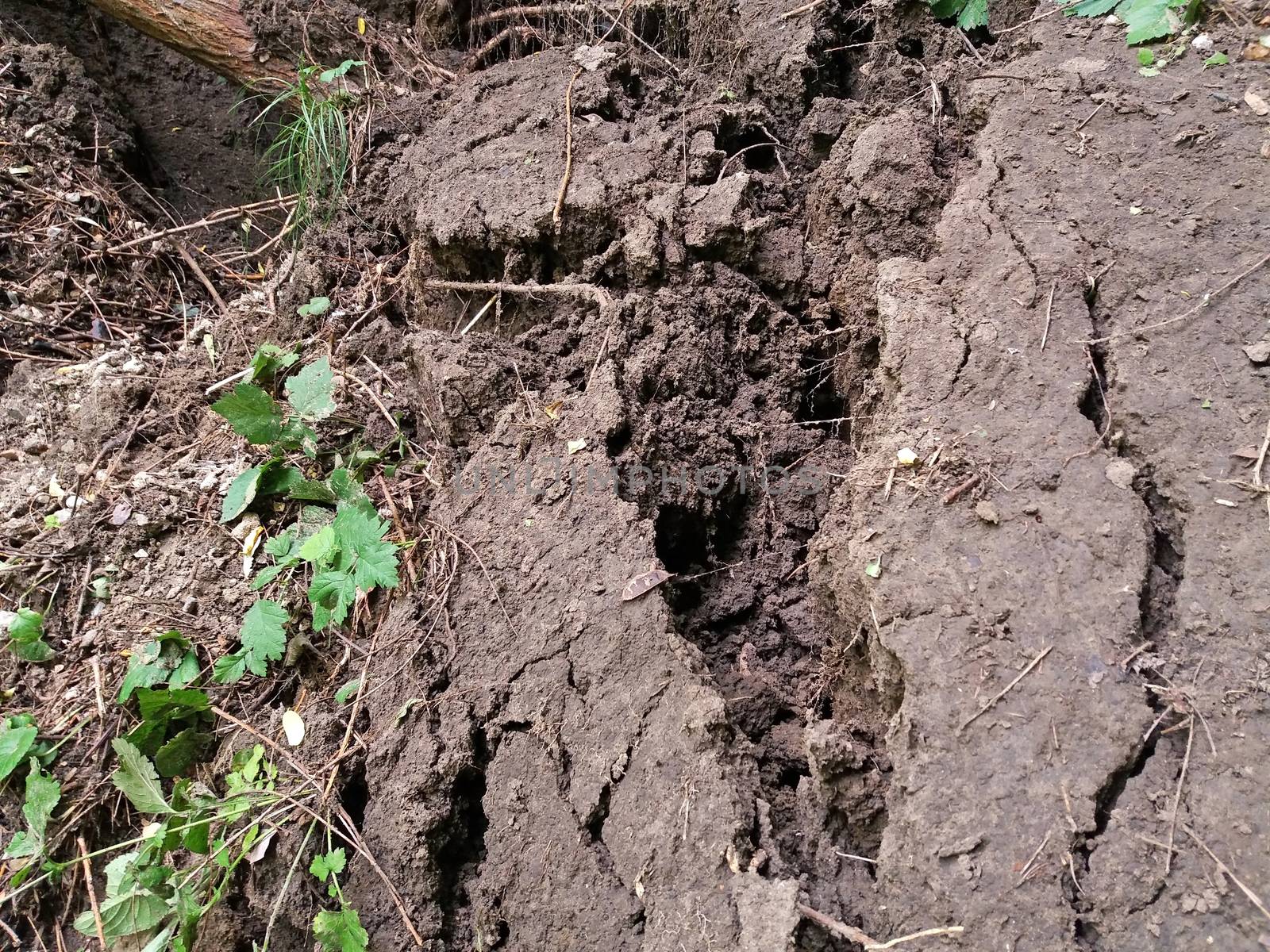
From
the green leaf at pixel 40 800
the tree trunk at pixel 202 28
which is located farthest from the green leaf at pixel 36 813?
the tree trunk at pixel 202 28

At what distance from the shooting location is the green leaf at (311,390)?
2441mm

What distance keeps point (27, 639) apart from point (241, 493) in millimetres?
781

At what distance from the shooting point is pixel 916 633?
5.19ft

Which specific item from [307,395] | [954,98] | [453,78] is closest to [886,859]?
[307,395]

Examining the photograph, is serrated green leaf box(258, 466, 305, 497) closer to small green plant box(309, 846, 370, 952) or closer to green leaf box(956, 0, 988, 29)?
small green plant box(309, 846, 370, 952)

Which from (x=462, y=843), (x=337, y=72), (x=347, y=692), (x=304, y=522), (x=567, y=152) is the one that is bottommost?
(x=462, y=843)

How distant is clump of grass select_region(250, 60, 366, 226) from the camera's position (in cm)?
316

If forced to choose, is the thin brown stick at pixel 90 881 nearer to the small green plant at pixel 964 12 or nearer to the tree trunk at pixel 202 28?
the tree trunk at pixel 202 28

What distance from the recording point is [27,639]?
2.39 metres

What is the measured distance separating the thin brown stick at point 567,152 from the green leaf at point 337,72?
1051mm

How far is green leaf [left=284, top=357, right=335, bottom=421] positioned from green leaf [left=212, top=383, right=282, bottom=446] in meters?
0.07

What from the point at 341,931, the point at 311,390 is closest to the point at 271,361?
the point at 311,390

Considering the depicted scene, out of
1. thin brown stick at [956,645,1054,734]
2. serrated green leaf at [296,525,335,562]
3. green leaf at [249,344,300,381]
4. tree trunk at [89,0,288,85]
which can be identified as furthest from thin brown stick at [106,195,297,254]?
thin brown stick at [956,645,1054,734]

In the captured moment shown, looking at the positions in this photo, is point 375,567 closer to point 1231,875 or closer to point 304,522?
point 304,522
